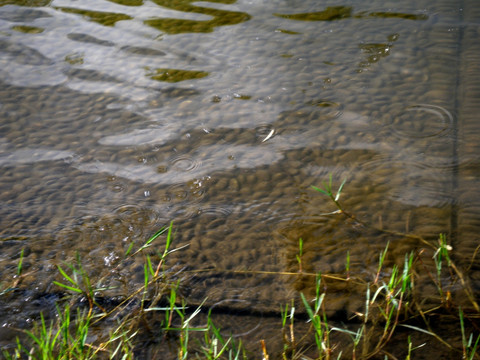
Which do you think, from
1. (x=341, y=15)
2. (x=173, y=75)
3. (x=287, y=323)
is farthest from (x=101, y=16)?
(x=287, y=323)

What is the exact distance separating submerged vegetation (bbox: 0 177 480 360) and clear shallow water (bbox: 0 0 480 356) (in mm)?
75

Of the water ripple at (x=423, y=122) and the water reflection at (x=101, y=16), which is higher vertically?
the water reflection at (x=101, y=16)

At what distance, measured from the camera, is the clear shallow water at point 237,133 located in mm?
1925

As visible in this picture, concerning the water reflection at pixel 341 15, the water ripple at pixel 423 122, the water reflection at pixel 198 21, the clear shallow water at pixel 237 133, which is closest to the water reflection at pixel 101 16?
the clear shallow water at pixel 237 133

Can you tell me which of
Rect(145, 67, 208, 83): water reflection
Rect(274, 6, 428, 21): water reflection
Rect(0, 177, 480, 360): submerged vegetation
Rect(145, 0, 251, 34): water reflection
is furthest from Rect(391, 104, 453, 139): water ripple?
Rect(145, 0, 251, 34): water reflection

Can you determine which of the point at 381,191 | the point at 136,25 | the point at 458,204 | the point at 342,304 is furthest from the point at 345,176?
the point at 136,25

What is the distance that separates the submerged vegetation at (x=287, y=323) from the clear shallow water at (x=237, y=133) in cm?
8

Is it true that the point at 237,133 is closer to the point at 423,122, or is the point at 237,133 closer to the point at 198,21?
the point at 423,122

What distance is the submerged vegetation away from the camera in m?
1.53

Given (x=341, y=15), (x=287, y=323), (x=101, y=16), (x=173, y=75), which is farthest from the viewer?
(x=101, y=16)

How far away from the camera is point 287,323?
1.66 meters

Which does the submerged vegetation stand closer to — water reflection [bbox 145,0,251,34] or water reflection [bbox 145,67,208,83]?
water reflection [bbox 145,67,208,83]

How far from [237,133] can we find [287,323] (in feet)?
3.16

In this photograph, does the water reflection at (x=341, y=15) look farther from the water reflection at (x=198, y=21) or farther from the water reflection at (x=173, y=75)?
the water reflection at (x=173, y=75)
